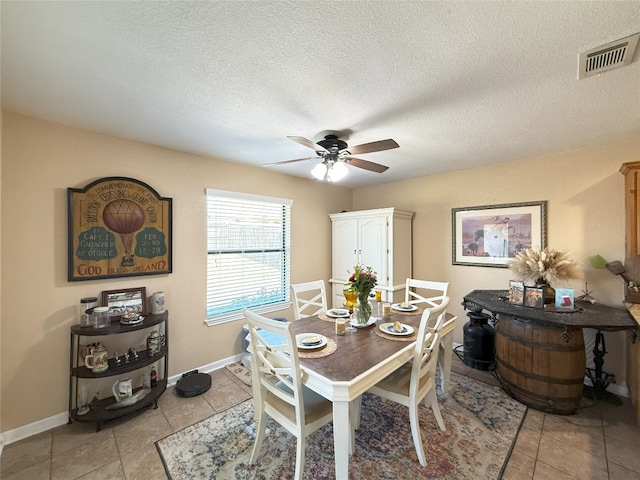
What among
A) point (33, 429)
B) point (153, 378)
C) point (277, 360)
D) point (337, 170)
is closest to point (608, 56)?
point (337, 170)

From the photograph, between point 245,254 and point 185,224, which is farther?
point 245,254

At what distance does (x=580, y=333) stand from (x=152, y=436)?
11.7 ft

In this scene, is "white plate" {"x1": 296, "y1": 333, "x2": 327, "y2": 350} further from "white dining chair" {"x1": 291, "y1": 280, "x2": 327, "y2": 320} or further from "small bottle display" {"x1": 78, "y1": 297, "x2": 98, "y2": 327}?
"small bottle display" {"x1": 78, "y1": 297, "x2": 98, "y2": 327}

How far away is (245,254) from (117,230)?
1.37 metres

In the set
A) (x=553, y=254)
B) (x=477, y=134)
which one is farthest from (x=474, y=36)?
(x=553, y=254)

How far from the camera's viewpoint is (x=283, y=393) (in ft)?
5.07

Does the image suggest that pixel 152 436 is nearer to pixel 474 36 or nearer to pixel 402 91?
pixel 402 91

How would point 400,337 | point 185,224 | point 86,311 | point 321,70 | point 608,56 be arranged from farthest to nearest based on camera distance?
point 185,224
point 86,311
point 400,337
point 321,70
point 608,56

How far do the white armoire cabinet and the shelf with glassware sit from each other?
92.2 inches

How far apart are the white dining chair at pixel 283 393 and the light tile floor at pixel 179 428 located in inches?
30.6

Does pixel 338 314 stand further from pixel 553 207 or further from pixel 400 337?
pixel 553 207

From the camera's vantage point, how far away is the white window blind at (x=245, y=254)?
308 cm

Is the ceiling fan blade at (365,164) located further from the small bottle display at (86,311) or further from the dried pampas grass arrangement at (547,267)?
the small bottle display at (86,311)

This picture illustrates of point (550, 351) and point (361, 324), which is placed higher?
point (361, 324)
